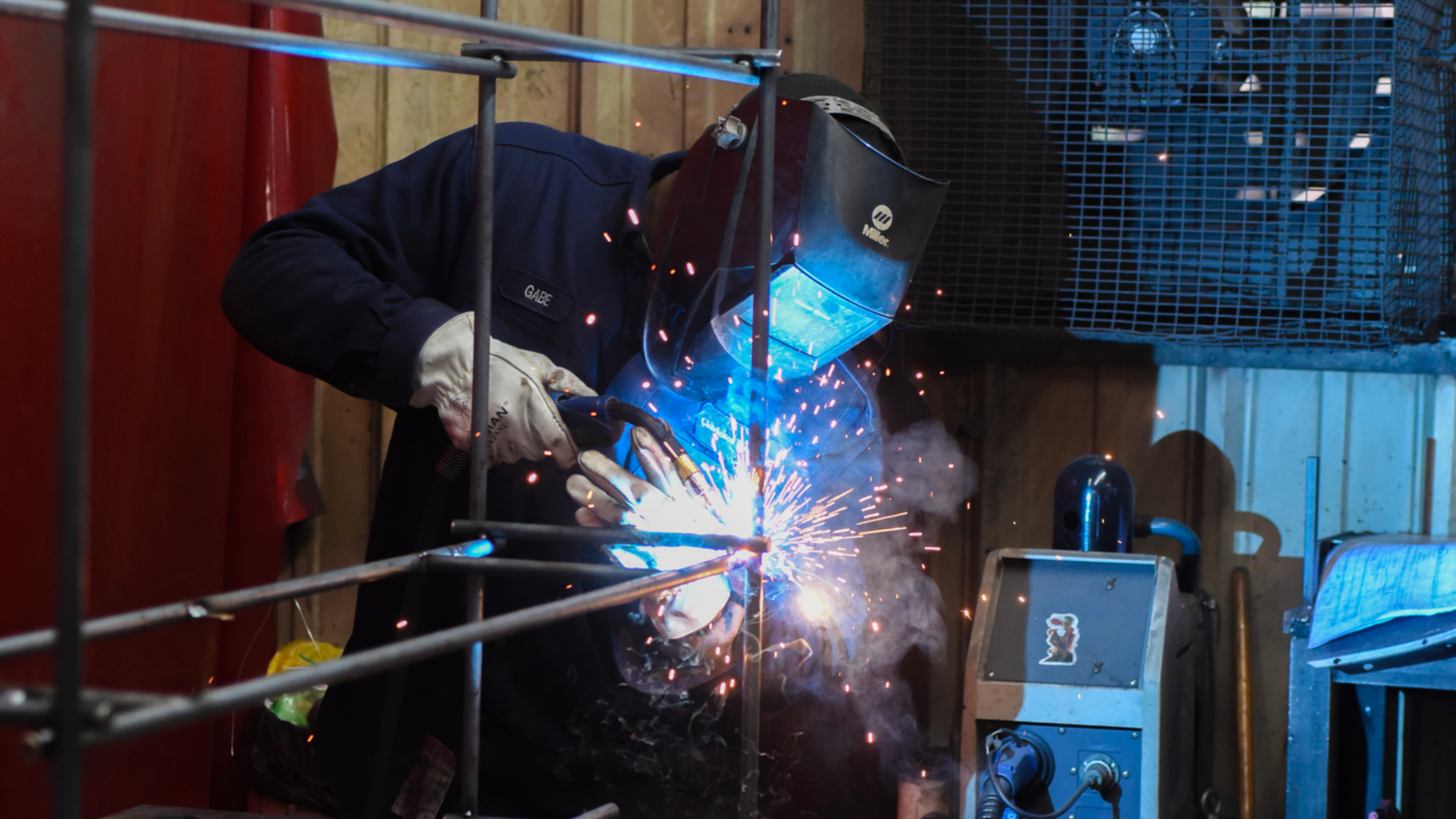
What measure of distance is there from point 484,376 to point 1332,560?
4.97ft

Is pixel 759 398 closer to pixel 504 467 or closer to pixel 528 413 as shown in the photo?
pixel 528 413

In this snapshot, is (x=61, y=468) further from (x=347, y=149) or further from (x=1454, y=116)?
(x=1454, y=116)

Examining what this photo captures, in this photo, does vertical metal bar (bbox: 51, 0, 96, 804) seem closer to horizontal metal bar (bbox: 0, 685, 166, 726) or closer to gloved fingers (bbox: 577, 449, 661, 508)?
horizontal metal bar (bbox: 0, 685, 166, 726)

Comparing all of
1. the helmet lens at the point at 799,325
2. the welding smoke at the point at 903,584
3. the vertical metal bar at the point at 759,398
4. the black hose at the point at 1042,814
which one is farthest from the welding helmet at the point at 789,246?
the welding smoke at the point at 903,584

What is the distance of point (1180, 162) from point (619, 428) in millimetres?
1594

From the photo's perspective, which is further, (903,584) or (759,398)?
(903,584)

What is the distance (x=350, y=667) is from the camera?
570 mm

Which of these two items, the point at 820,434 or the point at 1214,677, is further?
the point at 1214,677

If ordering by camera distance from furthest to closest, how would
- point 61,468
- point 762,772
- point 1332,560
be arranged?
point 762,772
point 1332,560
point 61,468

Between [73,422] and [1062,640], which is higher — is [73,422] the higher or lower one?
the higher one

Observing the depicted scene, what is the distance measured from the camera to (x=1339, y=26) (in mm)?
2256

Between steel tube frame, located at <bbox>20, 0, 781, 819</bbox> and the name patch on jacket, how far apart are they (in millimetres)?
673

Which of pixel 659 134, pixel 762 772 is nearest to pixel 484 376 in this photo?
pixel 762 772

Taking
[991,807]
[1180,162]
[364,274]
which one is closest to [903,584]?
[991,807]
